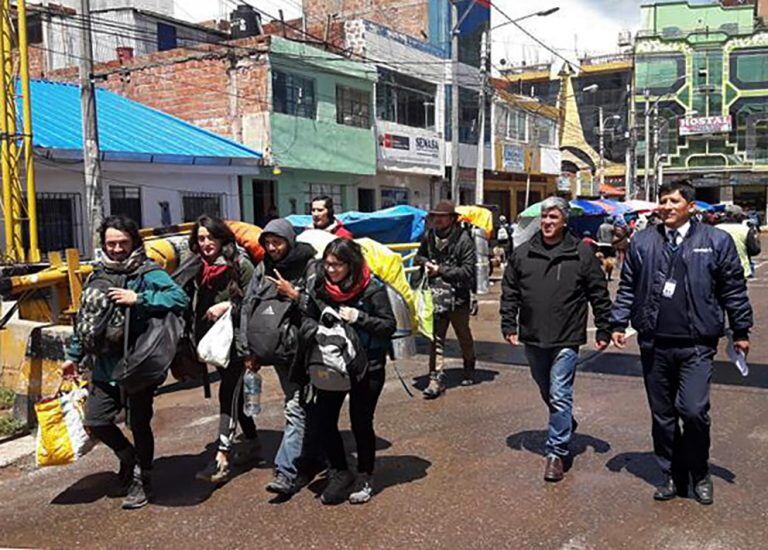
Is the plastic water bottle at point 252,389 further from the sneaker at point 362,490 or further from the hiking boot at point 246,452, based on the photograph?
the sneaker at point 362,490

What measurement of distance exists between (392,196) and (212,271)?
72.1 feet

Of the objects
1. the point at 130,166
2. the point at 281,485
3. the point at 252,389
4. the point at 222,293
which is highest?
the point at 130,166

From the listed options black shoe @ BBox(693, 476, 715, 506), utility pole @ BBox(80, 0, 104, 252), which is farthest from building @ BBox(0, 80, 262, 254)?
black shoe @ BBox(693, 476, 715, 506)

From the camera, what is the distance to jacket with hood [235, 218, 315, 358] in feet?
13.7

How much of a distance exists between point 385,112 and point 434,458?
2101 centimetres

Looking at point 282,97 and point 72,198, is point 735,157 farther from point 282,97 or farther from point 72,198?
point 72,198

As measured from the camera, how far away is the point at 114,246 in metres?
4.10

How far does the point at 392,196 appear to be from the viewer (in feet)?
86.1

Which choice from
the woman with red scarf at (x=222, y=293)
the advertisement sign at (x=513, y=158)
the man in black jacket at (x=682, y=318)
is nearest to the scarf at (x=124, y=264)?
the woman with red scarf at (x=222, y=293)

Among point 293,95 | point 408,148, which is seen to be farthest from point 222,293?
point 408,148

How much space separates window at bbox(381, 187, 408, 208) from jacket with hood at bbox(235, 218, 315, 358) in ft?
69.8

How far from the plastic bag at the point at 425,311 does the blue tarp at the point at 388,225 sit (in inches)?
264

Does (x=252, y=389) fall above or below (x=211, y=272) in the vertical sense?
below

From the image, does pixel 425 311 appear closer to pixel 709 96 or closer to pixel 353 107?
pixel 353 107
